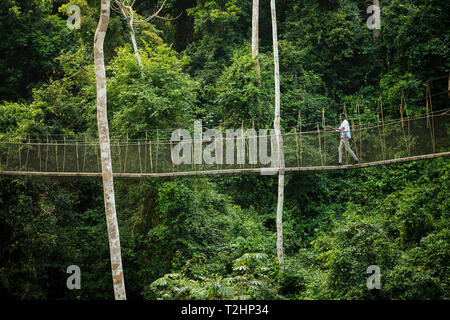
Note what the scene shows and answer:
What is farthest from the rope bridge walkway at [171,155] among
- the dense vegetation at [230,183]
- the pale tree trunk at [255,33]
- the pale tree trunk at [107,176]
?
the pale tree trunk at [255,33]

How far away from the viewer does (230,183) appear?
45.0 feet

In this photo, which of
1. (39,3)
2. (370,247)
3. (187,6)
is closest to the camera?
(370,247)

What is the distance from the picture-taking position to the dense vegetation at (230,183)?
909 cm

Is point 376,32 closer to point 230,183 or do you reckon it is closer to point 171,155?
point 230,183

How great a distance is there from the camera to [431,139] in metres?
8.56

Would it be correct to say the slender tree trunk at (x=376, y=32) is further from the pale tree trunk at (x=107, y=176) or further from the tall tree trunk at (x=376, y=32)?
the pale tree trunk at (x=107, y=176)

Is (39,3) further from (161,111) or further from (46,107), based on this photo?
(161,111)

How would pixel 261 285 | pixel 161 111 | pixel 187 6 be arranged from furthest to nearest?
pixel 187 6
pixel 161 111
pixel 261 285

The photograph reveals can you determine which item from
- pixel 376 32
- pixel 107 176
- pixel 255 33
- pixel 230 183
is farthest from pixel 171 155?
pixel 376 32

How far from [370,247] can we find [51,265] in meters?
7.38

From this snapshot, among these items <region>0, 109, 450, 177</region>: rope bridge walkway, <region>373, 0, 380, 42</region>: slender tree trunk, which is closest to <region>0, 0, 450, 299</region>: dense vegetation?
<region>373, 0, 380, 42</region>: slender tree trunk

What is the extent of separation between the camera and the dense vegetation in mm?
9094

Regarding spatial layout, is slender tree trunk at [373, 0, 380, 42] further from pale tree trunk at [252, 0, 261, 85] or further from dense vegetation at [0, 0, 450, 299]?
pale tree trunk at [252, 0, 261, 85]
